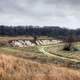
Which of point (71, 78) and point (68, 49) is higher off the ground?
point (71, 78)

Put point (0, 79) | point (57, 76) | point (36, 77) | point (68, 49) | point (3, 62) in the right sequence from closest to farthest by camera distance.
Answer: point (0, 79)
point (36, 77)
point (57, 76)
point (3, 62)
point (68, 49)

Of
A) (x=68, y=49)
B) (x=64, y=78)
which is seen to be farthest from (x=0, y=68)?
(x=68, y=49)

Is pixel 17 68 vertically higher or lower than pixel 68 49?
higher

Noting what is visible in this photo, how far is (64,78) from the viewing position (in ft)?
57.1

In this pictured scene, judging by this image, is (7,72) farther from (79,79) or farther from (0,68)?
(79,79)

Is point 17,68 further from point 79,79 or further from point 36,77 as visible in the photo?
point 79,79

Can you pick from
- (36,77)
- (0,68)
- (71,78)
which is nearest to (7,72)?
(0,68)

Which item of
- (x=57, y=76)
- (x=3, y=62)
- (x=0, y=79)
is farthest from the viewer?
(x=3, y=62)

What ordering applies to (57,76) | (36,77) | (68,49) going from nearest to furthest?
1. (36,77)
2. (57,76)
3. (68,49)

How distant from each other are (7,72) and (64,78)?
3.96 meters

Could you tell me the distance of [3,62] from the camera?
18281 mm

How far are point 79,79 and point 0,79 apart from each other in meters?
6.22

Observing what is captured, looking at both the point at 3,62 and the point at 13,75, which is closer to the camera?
the point at 13,75

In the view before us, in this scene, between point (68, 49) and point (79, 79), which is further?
point (68, 49)
